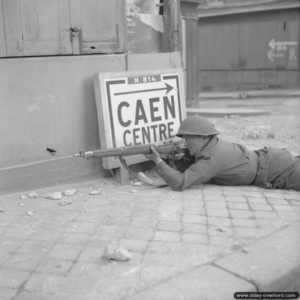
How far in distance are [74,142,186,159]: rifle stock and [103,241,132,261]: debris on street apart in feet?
4.00

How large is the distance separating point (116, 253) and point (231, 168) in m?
1.81

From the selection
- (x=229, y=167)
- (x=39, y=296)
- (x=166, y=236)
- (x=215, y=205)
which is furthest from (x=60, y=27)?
(x=39, y=296)

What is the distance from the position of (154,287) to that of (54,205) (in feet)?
5.24

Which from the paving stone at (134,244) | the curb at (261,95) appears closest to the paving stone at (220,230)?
the paving stone at (134,244)

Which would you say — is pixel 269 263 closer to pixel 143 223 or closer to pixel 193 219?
pixel 193 219

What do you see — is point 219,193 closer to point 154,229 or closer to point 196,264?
point 154,229

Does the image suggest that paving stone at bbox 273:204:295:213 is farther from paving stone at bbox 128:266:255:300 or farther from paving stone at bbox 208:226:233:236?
paving stone at bbox 128:266:255:300

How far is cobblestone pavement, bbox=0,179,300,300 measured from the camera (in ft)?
8.87

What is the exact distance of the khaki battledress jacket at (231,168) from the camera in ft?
14.0

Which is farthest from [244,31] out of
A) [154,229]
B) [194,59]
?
[154,229]

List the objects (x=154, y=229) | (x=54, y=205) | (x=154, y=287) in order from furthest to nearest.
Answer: (x=54, y=205), (x=154, y=229), (x=154, y=287)

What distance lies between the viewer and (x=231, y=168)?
174 inches

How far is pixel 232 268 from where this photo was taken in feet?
9.43

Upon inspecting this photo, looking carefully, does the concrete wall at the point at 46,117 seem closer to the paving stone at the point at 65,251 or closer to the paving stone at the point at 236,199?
the paving stone at the point at 65,251
